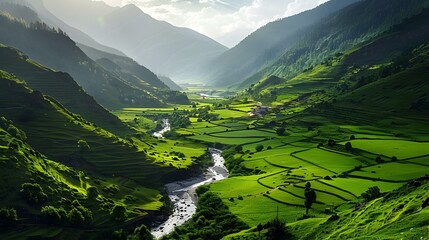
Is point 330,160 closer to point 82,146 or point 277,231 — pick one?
point 277,231

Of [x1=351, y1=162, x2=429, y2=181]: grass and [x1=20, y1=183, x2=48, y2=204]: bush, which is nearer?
[x1=20, y1=183, x2=48, y2=204]: bush

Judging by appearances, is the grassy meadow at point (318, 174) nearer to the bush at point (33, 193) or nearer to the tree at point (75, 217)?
the tree at point (75, 217)

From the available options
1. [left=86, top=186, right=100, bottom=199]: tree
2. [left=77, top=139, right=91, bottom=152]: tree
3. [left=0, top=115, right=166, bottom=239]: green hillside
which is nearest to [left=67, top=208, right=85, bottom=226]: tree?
[left=0, top=115, right=166, bottom=239]: green hillside

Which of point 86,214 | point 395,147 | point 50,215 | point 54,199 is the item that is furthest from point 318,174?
point 50,215

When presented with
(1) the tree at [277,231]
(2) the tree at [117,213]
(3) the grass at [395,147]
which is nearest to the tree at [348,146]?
(3) the grass at [395,147]

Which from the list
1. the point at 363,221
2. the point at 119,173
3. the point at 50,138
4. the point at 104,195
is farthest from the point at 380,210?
the point at 50,138

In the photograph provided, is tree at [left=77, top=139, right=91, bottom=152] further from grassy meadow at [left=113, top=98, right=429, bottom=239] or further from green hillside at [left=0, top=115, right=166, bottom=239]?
grassy meadow at [left=113, top=98, right=429, bottom=239]
